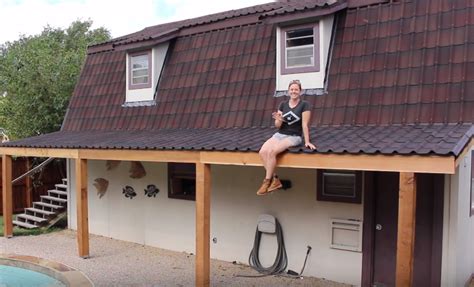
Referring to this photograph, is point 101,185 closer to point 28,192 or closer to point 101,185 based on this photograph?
point 101,185

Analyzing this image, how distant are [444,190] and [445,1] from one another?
297 centimetres

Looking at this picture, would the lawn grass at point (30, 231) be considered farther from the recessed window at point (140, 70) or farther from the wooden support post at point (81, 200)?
the recessed window at point (140, 70)

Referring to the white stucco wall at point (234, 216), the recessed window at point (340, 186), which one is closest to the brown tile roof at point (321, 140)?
the recessed window at point (340, 186)

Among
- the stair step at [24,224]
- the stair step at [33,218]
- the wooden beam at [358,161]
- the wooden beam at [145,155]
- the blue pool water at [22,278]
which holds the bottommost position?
the stair step at [24,224]

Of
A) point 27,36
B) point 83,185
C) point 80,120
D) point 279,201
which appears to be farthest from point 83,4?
point 279,201

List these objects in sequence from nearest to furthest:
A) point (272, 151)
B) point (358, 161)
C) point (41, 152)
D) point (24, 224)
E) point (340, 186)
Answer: point (358, 161)
point (272, 151)
point (340, 186)
point (41, 152)
point (24, 224)

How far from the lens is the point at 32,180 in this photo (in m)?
13.6

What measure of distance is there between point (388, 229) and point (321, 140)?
1927 millimetres

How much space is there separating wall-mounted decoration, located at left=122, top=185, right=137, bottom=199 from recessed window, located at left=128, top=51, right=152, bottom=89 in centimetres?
232

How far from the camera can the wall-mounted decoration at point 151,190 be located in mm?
9289

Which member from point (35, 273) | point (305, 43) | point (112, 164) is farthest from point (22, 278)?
point (305, 43)

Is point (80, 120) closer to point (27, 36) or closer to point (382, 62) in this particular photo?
point (382, 62)

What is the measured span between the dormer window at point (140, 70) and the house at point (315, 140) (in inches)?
1.4

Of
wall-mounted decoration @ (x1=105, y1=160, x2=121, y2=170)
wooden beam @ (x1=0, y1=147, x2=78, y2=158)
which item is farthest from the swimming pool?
wall-mounted decoration @ (x1=105, y1=160, x2=121, y2=170)
